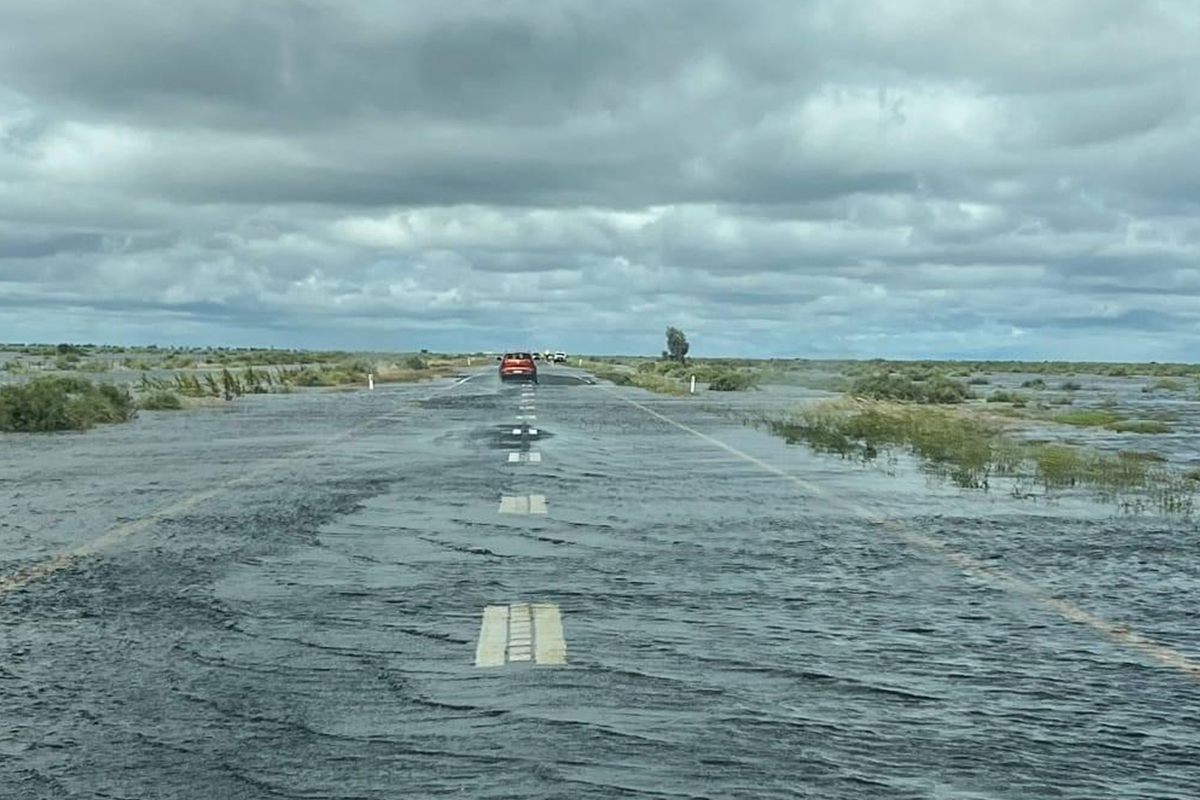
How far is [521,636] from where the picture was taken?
9.40 meters

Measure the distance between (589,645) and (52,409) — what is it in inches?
1274

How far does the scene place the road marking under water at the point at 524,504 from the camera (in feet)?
56.6

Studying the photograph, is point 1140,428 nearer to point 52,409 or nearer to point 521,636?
point 52,409

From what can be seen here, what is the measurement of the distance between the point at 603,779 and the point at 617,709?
122 centimetres

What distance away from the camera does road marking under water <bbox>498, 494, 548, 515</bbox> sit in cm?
1725

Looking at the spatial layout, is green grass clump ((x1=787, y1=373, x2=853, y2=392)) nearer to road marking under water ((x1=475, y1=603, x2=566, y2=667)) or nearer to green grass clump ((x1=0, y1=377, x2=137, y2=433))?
green grass clump ((x1=0, y1=377, x2=137, y2=433))

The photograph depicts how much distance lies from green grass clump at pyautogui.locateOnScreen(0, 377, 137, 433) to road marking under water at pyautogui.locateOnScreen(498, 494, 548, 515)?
2153 cm

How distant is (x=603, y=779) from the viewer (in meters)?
6.24

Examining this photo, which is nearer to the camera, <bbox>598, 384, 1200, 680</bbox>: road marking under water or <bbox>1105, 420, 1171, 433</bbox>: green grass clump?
<bbox>598, 384, 1200, 680</bbox>: road marking under water

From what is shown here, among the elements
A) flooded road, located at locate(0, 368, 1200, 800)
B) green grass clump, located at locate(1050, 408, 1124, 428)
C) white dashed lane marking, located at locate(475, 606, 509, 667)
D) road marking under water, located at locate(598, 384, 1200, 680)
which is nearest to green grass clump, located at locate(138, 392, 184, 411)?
green grass clump, located at locate(1050, 408, 1124, 428)

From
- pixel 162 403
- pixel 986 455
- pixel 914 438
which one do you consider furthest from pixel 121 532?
pixel 162 403

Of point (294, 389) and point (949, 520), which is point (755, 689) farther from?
point (294, 389)

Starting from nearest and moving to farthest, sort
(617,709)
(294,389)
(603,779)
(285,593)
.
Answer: (603,779) < (617,709) < (285,593) < (294,389)

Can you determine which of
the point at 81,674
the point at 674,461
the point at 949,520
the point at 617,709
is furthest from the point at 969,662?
the point at 674,461
